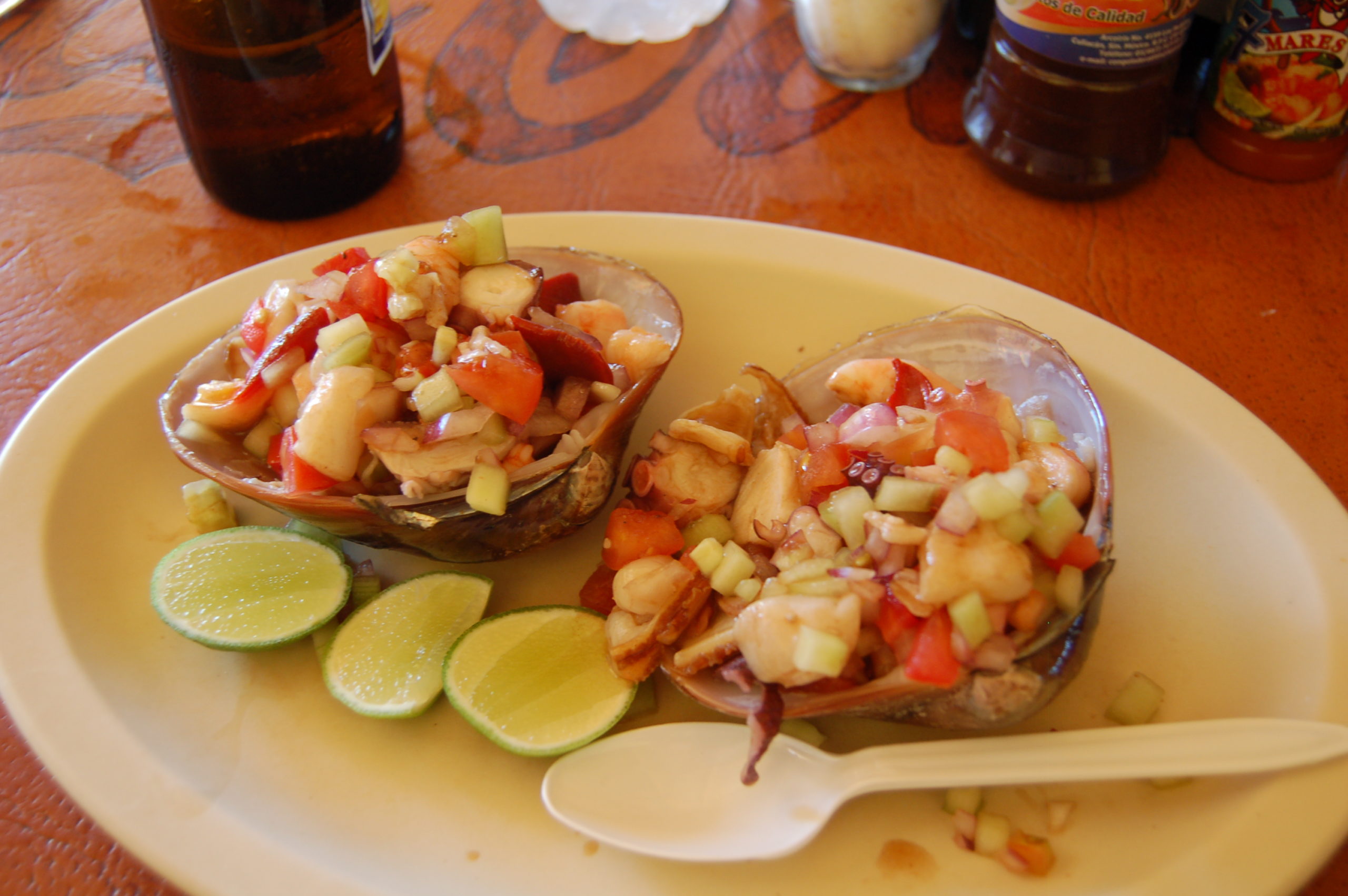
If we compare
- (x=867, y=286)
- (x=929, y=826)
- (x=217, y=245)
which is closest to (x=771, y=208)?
(x=867, y=286)

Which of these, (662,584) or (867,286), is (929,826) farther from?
(867,286)

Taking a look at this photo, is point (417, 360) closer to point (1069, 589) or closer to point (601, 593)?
point (601, 593)

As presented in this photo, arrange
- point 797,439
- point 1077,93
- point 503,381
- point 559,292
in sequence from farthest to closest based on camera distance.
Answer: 1. point 1077,93
2. point 559,292
3. point 797,439
4. point 503,381

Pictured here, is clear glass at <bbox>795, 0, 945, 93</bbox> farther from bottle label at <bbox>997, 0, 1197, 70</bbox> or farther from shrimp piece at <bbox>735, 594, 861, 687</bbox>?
shrimp piece at <bbox>735, 594, 861, 687</bbox>

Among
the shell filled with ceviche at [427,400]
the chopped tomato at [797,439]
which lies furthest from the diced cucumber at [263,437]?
the chopped tomato at [797,439]

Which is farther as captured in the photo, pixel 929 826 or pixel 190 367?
pixel 190 367

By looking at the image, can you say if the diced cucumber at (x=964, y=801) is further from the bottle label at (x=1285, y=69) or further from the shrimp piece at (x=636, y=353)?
the bottle label at (x=1285, y=69)

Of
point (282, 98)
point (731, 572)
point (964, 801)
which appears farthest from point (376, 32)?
point (964, 801)
